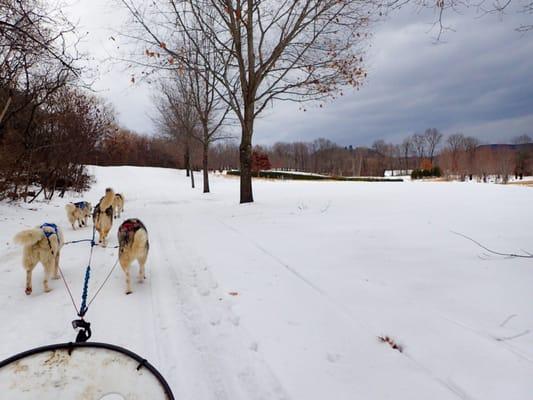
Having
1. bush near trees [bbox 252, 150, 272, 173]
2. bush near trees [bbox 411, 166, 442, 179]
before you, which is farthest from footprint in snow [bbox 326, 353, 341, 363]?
bush near trees [bbox 252, 150, 272, 173]

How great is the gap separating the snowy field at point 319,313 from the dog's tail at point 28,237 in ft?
2.57

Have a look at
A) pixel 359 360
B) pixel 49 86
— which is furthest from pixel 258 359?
pixel 49 86

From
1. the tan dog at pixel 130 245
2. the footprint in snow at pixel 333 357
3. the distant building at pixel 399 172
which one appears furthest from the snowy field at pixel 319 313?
the distant building at pixel 399 172

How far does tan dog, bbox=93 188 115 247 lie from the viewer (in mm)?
6605

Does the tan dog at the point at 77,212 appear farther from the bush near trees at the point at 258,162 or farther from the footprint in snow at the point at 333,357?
the bush near trees at the point at 258,162

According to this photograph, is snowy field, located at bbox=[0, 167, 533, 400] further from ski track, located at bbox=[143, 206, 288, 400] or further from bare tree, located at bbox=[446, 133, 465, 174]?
bare tree, located at bbox=[446, 133, 465, 174]

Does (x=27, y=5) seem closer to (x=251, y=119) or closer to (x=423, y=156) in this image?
(x=251, y=119)

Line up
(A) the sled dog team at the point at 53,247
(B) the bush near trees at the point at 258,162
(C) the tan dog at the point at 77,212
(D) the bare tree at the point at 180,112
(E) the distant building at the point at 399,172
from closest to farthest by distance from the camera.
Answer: (A) the sled dog team at the point at 53,247 → (C) the tan dog at the point at 77,212 → (D) the bare tree at the point at 180,112 → (B) the bush near trees at the point at 258,162 → (E) the distant building at the point at 399,172

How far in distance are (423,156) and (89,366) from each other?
102 metres

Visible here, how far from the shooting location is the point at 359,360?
2.47 meters

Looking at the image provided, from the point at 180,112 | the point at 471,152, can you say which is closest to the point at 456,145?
the point at 471,152

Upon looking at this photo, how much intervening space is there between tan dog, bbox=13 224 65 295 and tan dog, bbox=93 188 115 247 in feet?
7.75

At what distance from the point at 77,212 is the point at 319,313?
8.50 m

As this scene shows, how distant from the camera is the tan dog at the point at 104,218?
661cm
